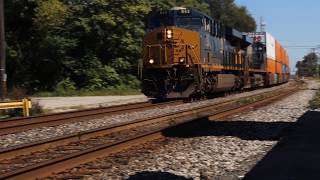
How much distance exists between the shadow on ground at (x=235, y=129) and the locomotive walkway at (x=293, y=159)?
1.47 ft

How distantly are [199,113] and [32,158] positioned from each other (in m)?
9.57

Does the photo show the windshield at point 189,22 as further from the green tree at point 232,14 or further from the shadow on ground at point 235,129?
the green tree at point 232,14

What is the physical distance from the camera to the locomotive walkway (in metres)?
7.94

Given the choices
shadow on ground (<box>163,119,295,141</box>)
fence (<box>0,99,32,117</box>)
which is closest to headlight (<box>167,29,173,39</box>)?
fence (<box>0,99,32,117</box>)

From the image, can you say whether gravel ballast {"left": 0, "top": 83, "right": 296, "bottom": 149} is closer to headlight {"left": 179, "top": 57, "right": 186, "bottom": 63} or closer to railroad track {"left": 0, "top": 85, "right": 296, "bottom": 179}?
railroad track {"left": 0, "top": 85, "right": 296, "bottom": 179}

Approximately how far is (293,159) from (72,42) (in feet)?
103

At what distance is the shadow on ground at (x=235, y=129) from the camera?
12958 mm

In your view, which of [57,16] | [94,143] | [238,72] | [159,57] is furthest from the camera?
[57,16]

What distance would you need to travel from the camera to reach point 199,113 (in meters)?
18.7

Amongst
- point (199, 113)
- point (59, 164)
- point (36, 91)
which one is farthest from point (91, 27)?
point (59, 164)

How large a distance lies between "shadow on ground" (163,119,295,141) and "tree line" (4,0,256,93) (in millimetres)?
24930

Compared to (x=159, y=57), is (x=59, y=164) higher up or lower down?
lower down

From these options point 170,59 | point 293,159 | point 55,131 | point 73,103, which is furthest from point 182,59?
point 293,159

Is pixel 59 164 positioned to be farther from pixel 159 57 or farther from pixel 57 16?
pixel 57 16
